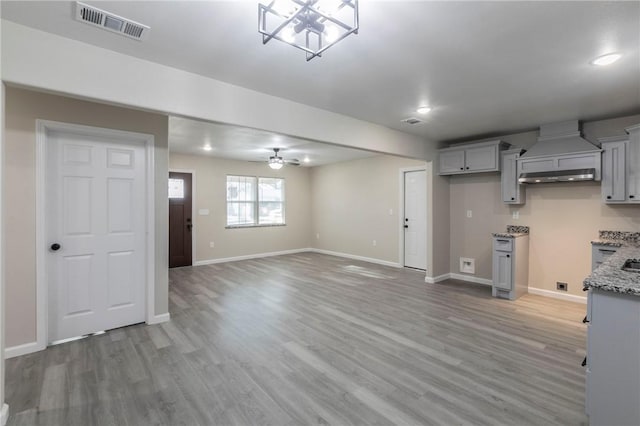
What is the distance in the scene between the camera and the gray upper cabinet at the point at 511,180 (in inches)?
181

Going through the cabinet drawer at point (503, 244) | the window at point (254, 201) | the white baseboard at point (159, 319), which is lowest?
the white baseboard at point (159, 319)

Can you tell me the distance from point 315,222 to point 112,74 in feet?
22.8

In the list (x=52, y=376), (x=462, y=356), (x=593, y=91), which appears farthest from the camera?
(x=593, y=91)

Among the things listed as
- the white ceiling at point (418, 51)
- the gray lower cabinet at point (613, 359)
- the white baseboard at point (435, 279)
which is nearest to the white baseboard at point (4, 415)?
the white ceiling at point (418, 51)

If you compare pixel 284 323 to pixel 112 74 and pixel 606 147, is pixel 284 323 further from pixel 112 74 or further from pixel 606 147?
pixel 606 147

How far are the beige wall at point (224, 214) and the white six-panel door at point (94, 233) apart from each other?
3404mm

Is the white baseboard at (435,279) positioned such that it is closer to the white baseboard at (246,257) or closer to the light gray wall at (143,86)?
the light gray wall at (143,86)

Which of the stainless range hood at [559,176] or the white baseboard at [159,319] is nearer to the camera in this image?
the white baseboard at [159,319]

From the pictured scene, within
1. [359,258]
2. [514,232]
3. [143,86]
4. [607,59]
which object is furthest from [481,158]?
[143,86]

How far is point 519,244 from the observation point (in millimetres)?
4484

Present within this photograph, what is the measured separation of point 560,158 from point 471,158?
1.21 m

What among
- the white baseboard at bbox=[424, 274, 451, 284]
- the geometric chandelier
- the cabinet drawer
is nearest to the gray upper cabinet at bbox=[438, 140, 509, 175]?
the cabinet drawer

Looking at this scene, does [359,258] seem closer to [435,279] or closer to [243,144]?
[435,279]

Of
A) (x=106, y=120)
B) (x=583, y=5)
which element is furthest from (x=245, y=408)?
(x=583, y=5)
